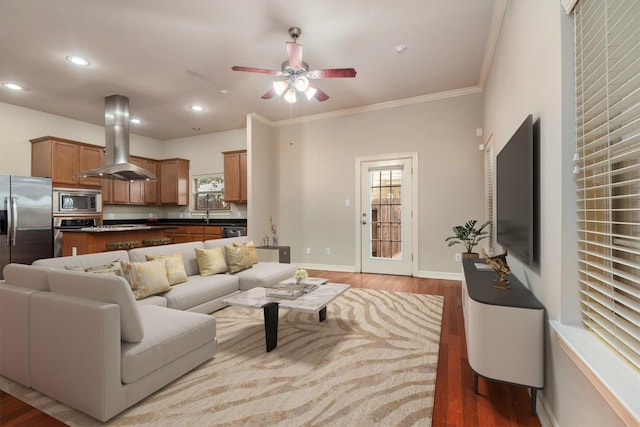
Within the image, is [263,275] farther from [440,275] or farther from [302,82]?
[440,275]

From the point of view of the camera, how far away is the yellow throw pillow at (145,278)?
103 inches

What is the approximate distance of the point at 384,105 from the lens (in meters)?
5.19

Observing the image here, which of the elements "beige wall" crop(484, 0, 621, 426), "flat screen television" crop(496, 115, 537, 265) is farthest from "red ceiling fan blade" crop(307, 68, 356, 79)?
"flat screen television" crop(496, 115, 537, 265)

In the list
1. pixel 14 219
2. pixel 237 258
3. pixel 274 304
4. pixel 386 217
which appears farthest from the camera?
pixel 386 217

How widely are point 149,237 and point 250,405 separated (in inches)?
181

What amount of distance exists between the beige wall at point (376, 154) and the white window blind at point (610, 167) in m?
3.45

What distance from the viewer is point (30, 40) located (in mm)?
3170

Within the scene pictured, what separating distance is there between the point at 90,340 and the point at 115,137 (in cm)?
421

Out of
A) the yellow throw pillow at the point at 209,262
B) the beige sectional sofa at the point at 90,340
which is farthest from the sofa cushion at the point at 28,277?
the yellow throw pillow at the point at 209,262

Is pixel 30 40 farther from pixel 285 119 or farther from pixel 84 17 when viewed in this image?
pixel 285 119

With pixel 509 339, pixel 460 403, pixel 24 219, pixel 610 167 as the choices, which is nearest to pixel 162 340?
pixel 460 403

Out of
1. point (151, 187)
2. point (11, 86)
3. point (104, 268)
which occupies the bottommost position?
point (104, 268)

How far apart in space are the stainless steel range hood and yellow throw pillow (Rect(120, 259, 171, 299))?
109 inches

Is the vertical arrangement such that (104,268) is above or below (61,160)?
below
